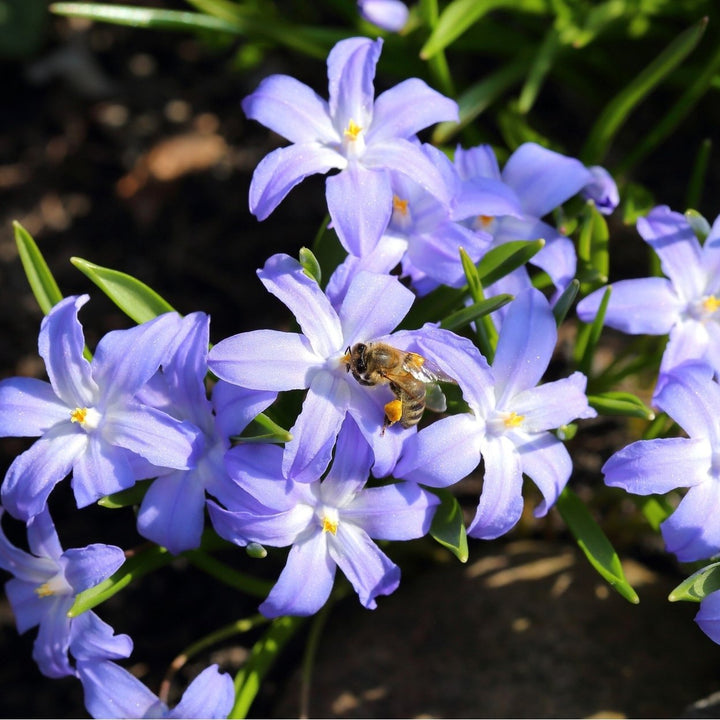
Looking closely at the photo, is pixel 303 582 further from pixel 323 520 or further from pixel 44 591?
pixel 44 591

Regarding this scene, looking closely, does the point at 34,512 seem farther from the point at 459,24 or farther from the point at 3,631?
the point at 459,24

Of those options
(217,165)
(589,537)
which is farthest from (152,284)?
(589,537)

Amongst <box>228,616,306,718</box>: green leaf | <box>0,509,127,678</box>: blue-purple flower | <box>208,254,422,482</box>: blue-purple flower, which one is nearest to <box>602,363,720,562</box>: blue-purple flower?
<box>208,254,422,482</box>: blue-purple flower

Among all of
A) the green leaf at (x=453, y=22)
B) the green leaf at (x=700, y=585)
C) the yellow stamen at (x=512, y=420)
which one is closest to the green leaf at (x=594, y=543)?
the green leaf at (x=700, y=585)

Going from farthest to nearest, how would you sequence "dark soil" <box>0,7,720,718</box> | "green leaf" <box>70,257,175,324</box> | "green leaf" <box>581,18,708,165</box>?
"dark soil" <box>0,7,720,718</box>
"green leaf" <box>581,18,708,165</box>
"green leaf" <box>70,257,175,324</box>

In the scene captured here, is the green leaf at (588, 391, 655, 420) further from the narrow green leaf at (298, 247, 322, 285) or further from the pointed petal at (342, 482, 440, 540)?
Answer: the narrow green leaf at (298, 247, 322, 285)

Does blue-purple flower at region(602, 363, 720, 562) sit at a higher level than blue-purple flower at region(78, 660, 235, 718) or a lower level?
higher
